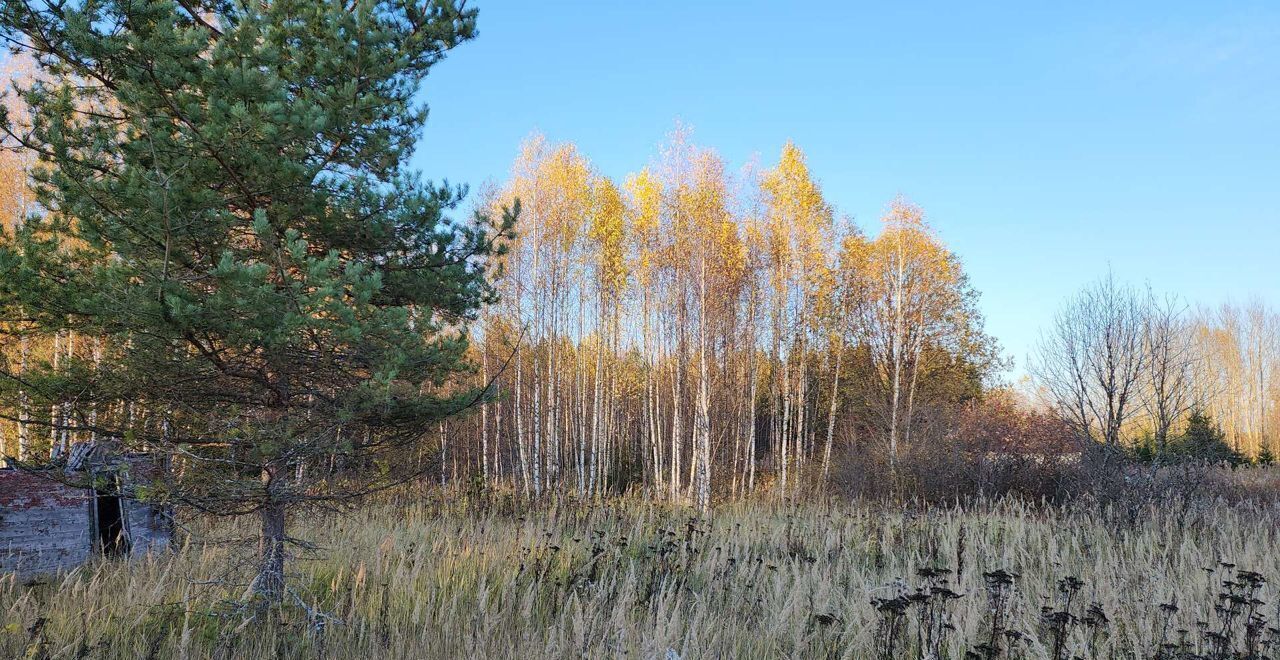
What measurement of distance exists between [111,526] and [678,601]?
19.4ft

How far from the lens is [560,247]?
1591 cm

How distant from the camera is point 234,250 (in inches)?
159

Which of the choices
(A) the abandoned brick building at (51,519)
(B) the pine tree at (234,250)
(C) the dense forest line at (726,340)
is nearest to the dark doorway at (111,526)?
(A) the abandoned brick building at (51,519)

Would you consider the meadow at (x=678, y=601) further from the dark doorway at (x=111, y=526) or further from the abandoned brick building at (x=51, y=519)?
the dark doorway at (x=111, y=526)

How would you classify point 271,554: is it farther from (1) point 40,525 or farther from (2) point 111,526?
(2) point 111,526

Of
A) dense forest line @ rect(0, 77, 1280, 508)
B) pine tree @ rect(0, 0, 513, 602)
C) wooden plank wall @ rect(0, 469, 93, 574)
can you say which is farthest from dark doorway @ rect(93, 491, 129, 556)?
dense forest line @ rect(0, 77, 1280, 508)

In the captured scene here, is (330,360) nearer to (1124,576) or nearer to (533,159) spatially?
(1124,576)

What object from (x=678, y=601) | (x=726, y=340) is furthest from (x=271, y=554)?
(x=726, y=340)

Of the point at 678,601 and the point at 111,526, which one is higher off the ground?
the point at 678,601

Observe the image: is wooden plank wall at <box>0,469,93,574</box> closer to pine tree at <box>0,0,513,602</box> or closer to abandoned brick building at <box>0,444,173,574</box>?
abandoned brick building at <box>0,444,173,574</box>

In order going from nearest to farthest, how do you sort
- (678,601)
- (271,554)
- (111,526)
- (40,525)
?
(678,601), (271,554), (40,525), (111,526)

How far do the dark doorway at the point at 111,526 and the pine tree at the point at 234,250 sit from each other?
2035 mm

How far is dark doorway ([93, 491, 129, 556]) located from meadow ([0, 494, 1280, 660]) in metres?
0.51

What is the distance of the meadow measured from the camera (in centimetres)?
320
